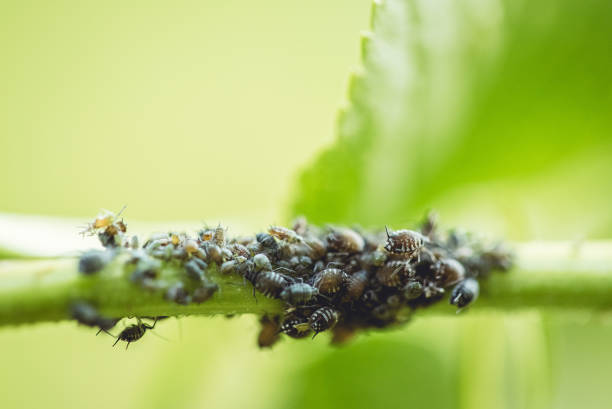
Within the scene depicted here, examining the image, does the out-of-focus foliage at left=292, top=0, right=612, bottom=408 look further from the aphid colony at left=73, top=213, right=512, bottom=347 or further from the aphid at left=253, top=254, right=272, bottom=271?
the aphid at left=253, top=254, right=272, bottom=271

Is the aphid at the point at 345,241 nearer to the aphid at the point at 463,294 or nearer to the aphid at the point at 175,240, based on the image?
the aphid at the point at 463,294

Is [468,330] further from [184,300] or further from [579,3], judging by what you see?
[184,300]

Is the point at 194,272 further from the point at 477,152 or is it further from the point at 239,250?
the point at 477,152

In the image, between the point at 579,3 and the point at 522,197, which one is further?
the point at 522,197

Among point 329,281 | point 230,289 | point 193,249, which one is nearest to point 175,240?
point 193,249

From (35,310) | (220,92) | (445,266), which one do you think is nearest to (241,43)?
(220,92)

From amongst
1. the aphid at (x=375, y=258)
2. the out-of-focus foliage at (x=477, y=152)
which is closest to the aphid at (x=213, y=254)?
the aphid at (x=375, y=258)

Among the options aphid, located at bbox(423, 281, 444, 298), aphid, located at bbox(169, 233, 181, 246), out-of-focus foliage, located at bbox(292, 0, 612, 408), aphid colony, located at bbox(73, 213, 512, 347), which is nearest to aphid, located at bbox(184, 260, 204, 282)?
aphid colony, located at bbox(73, 213, 512, 347)
